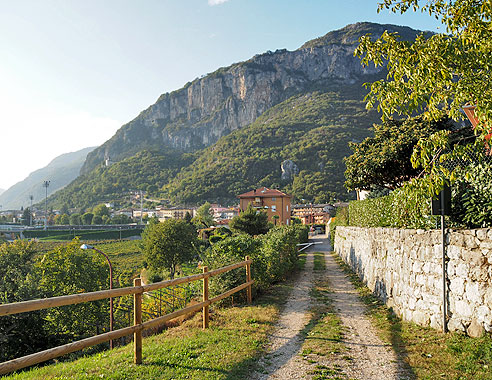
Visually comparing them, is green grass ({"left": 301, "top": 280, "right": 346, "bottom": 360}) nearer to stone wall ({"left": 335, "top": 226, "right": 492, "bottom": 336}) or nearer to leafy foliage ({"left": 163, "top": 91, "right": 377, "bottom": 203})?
stone wall ({"left": 335, "top": 226, "right": 492, "bottom": 336})

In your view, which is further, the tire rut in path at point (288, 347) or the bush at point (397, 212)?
the bush at point (397, 212)

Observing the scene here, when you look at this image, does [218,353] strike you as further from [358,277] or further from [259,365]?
[358,277]

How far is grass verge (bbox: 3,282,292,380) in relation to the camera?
14.4ft

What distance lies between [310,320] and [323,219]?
268ft

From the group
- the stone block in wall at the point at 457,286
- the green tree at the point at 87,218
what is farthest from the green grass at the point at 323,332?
the green tree at the point at 87,218

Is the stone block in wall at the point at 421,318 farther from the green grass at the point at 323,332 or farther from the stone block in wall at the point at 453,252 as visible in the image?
the green grass at the point at 323,332

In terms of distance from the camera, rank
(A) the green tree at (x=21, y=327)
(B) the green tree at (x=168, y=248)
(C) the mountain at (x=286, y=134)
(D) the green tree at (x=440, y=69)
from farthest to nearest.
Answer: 1. (C) the mountain at (x=286, y=134)
2. (B) the green tree at (x=168, y=248)
3. (A) the green tree at (x=21, y=327)
4. (D) the green tree at (x=440, y=69)

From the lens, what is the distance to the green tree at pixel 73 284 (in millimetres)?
18719

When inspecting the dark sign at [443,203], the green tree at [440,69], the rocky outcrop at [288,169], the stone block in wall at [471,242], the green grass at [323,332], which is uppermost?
the rocky outcrop at [288,169]

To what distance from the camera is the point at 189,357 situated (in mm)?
5020

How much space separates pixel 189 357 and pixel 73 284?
2130 centimetres

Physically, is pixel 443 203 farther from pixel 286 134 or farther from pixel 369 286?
pixel 286 134

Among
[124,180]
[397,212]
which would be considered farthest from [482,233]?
[124,180]

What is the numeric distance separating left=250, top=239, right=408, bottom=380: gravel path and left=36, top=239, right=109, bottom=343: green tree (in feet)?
48.0
